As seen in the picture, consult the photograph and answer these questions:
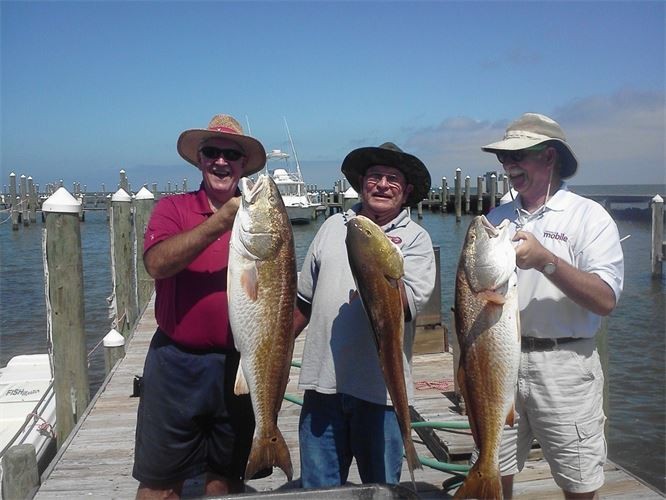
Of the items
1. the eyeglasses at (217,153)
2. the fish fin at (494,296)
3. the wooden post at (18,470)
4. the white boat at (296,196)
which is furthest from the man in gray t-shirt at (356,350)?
the white boat at (296,196)

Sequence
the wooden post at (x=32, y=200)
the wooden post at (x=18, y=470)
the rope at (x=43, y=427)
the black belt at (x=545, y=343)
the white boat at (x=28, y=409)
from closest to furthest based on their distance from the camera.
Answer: the black belt at (x=545, y=343), the wooden post at (x=18, y=470), the white boat at (x=28, y=409), the rope at (x=43, y=427), the wooden post at (x=32, y=200)

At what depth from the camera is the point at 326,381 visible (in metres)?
3.22

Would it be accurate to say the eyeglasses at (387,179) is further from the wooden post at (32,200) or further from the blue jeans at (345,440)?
the wooden post at (32,200)

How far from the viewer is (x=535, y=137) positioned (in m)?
3.12

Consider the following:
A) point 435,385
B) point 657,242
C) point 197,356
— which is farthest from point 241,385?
point 657,242

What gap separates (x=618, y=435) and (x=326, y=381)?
7104 millimetres

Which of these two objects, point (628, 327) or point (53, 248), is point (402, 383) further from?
point (628, 327)

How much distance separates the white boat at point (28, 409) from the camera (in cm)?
618

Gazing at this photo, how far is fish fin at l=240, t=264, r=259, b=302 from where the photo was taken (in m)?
2.77

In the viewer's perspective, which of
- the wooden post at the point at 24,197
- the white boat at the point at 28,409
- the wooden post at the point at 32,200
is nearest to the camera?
the white boat at the point at 28,409

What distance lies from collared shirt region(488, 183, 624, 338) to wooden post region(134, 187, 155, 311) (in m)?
9.85

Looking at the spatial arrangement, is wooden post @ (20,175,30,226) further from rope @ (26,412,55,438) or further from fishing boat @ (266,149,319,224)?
rope @ (26,412,55,438)

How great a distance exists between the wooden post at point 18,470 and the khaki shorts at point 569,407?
123 inches

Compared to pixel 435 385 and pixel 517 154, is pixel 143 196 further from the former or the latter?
pixel 517 154
